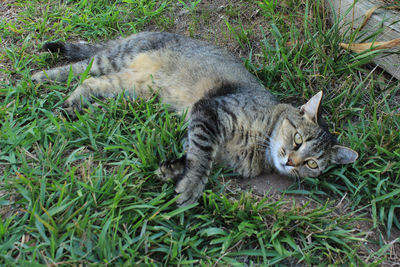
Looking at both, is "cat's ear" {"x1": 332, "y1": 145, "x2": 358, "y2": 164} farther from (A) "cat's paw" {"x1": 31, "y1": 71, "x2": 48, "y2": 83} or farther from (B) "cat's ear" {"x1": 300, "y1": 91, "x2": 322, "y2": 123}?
(A) "cat's paw" {"x1": 31, "y1": 71, "x2": 48, "y2": 83}

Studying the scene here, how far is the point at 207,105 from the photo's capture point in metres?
3.07

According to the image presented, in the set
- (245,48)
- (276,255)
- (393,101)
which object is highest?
(245,48)

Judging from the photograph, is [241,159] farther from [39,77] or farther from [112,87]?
[39,77]

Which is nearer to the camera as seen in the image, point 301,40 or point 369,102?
point 369,102

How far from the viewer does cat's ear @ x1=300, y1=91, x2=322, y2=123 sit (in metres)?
2.91

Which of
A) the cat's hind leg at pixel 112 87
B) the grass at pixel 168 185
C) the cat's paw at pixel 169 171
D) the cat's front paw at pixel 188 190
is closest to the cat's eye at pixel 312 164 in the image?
the grass at pixel 168 185

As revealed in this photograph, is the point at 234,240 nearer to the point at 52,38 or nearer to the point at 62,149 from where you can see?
the point at 62,149

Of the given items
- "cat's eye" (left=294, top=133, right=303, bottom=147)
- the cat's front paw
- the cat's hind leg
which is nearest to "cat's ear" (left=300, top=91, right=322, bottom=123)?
"cat's eye" (left=294, top=133, right=303, bottom=147)

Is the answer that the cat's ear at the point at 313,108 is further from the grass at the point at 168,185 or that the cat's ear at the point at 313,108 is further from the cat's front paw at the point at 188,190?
the cat's front paw at the point at 188,190

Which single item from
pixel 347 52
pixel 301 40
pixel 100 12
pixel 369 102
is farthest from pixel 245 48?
pixel 100 12

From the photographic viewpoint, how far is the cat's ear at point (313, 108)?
2.91m

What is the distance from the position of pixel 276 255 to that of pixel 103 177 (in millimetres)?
1478

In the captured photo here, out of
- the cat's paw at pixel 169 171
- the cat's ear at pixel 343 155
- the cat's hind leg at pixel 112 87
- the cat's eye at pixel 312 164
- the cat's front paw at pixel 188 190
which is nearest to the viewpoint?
the cat's front paw at pixel 188 190

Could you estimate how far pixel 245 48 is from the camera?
4195 mm
